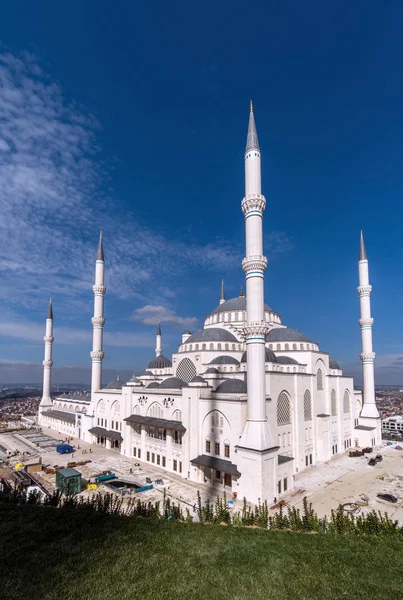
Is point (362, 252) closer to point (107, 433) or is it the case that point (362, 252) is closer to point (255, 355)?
point (255, 355)

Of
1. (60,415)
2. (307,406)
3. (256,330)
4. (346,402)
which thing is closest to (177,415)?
(256,330)

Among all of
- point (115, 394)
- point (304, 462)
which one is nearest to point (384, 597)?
point (304, 462)

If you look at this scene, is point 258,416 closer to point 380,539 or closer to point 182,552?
point 380,539

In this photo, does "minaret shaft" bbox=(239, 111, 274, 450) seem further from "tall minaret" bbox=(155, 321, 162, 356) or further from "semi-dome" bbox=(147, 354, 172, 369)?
"tall minaret" bbox=(155, 321, 162, 356)

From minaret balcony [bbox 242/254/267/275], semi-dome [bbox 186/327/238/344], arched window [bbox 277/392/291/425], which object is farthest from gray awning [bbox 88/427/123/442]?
minaret balcony [bbox 242/254/267/275]

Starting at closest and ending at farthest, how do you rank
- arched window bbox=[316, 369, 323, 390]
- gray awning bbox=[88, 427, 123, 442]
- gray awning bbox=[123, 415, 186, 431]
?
gray awning bbox=[123, 415, 186, 431]
arched window bbox=[316, 369, 323, 390]
gray awning bbox=[88, 427, 123, 442]

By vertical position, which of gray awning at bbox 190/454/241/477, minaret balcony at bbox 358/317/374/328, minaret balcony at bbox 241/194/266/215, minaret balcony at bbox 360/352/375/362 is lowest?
gray awning at bbox 190/454/241/477

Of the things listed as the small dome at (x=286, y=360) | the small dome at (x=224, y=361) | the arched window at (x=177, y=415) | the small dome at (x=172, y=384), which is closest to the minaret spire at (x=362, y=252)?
the small dome at (x=286, y=360)
